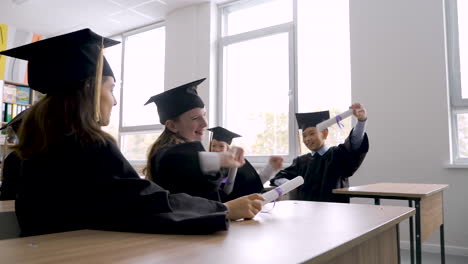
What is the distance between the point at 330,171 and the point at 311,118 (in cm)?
49

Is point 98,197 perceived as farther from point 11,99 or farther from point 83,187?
point 11,99

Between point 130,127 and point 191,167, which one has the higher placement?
point 130,127

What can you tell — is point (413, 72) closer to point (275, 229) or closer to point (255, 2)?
point (255, 2)

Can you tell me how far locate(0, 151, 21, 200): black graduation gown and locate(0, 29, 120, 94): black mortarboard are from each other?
183cm

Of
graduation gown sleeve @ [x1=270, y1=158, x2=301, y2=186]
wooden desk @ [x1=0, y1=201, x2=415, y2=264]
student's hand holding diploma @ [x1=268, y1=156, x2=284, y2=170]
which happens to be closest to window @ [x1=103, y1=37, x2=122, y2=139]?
graduation gown sleeve @ [x1=270, y1=158, x2=301, y2=186]

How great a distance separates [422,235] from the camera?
2445 millimetres

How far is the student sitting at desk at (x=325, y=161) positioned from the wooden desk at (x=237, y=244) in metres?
1.93

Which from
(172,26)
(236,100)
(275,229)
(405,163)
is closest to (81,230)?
(275,229)

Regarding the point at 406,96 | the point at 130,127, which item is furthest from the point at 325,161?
the point at 130,127

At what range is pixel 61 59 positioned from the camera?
1107 mm

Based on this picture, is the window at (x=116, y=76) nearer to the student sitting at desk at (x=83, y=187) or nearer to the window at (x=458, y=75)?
the window at (x=458, y=75)

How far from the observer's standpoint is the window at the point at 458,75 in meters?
3.83

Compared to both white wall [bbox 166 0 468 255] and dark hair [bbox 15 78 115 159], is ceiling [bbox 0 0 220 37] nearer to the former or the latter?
white wall [bbox 166 0 468 255]

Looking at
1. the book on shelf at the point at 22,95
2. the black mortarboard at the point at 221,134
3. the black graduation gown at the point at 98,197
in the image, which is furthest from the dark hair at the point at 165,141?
the book on shelf at the point at 22,95
